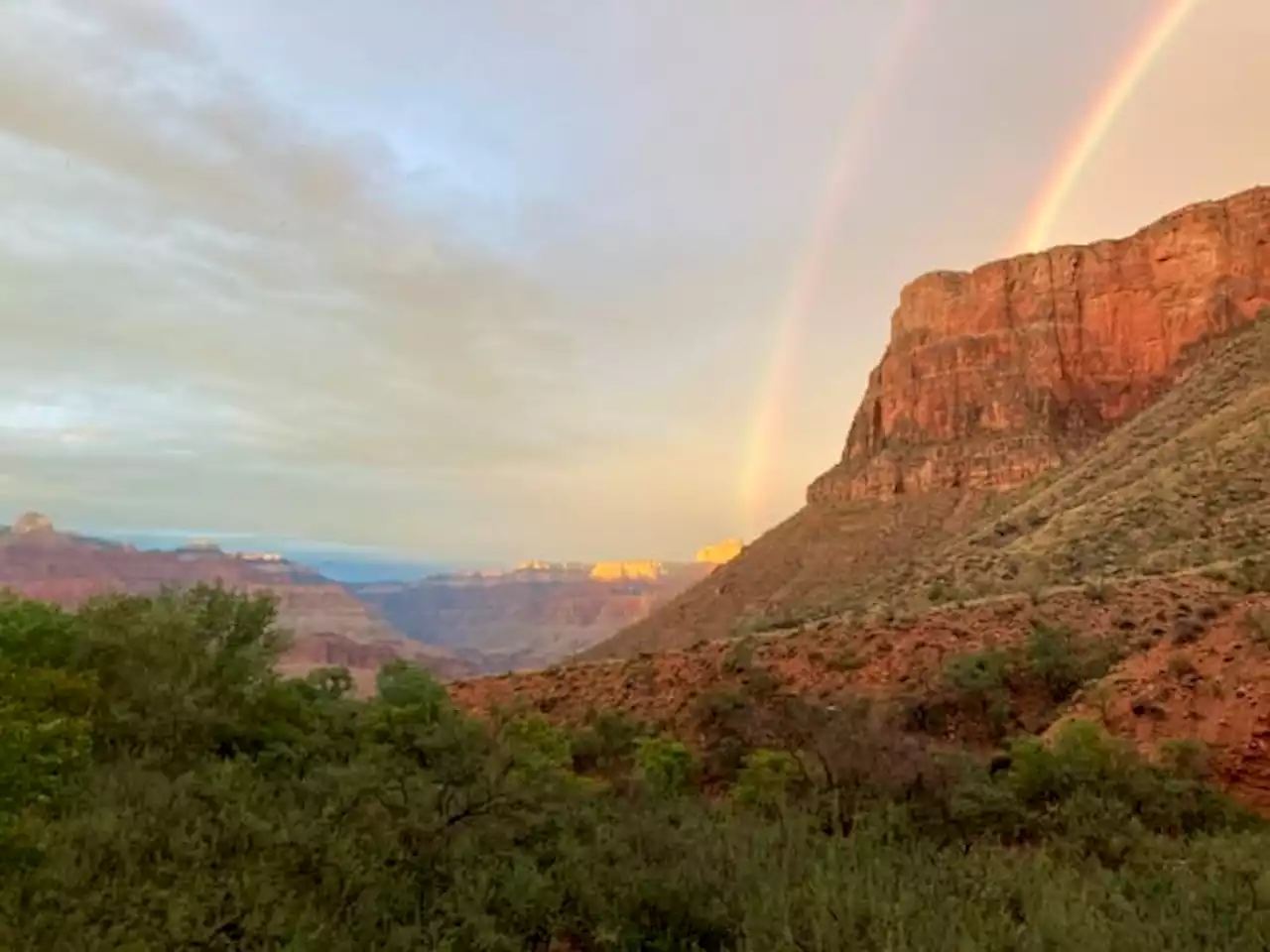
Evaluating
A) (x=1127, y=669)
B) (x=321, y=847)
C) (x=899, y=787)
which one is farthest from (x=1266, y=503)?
(x=321, y=847)

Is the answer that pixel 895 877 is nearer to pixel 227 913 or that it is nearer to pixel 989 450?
pixel 227 913

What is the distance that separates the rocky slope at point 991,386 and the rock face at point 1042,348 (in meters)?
0.15

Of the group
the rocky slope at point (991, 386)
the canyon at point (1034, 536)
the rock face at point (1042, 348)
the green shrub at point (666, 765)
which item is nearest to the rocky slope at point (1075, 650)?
the canyon at point (1034, 536)

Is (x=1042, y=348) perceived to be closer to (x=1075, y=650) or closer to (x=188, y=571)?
(x=1075, y=650)

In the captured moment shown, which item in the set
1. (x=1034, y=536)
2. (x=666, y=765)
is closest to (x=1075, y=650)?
(x=666, y=765)

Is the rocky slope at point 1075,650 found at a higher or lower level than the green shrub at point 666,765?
higher

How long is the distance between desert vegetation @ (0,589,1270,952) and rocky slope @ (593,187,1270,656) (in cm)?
5507

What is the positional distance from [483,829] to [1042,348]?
101517 millimetres

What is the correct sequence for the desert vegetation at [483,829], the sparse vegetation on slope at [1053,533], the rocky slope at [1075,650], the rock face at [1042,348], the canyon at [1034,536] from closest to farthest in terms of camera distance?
the desert vegetation at [483,829] → the rocky slope at [1075,650] → the canyon at [1034,536] → the sparse vegetation on slope at [1053,533] → the rock face at [1042,348]

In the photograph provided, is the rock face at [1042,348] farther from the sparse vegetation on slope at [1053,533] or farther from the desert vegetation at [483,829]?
the desert vegetation at [483,829]

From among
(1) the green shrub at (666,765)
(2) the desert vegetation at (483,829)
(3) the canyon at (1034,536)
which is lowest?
(1) the green shrub at (666,765)

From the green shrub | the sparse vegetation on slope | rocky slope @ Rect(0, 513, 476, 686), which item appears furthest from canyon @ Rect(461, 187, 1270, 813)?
rocky slope @ Rect(0, 513, 476, 686)

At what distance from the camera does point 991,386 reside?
10162cm

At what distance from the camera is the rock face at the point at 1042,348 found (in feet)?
297
